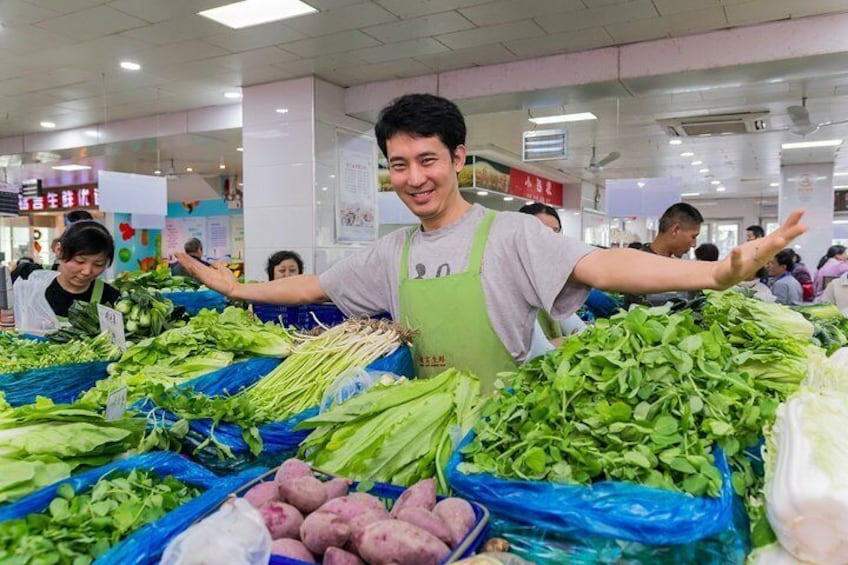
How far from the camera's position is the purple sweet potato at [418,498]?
3.78ft

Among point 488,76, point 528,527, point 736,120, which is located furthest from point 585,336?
point 736,120

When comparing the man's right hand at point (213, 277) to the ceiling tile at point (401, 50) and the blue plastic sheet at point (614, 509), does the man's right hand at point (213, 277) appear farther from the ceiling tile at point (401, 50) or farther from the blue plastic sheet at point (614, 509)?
the ceiling tile at point (401, 50)

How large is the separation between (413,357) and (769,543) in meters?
1.29

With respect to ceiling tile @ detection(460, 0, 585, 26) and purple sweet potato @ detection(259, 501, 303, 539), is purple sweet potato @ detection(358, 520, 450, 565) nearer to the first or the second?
purple sweet potato @ detection(259, 501, 303, 539)

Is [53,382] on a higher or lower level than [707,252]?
lower

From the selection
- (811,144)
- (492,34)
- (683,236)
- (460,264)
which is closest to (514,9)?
(492,34)

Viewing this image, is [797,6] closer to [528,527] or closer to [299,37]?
[299,37]

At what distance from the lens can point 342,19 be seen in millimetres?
5555

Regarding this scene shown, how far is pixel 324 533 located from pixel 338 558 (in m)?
0.05

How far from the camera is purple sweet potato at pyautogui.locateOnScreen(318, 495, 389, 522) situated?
110 cm

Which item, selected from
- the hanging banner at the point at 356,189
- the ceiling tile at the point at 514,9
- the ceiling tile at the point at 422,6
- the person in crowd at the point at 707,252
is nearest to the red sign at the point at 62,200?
the hanging banner at the point at 356,189

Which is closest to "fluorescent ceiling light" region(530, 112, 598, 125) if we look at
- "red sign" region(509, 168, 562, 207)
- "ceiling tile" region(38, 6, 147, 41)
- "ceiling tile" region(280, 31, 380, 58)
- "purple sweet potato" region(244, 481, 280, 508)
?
"ceiling tile" region(280, 31, 380, 58)

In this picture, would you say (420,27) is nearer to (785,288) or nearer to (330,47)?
(330,47)

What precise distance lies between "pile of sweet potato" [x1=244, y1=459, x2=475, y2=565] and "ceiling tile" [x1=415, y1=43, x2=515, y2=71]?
5814mm
